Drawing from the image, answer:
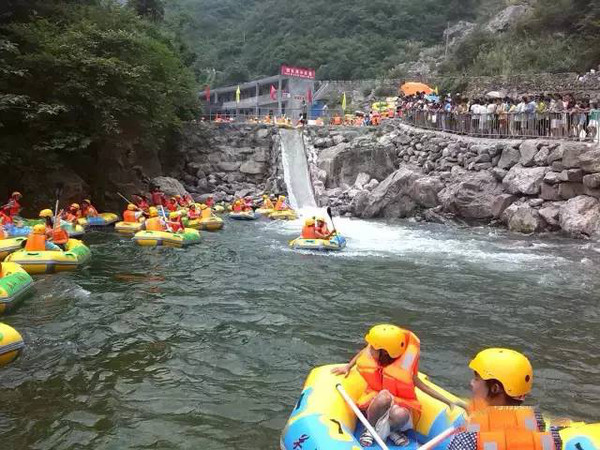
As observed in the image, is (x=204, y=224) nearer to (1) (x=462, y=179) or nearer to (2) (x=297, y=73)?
(1) (x=462, y=179)

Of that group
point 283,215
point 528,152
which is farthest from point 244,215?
point 528,152

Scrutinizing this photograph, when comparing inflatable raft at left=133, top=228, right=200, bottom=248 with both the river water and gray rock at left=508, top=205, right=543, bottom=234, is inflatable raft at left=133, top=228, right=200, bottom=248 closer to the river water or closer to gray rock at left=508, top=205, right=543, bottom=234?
the river water

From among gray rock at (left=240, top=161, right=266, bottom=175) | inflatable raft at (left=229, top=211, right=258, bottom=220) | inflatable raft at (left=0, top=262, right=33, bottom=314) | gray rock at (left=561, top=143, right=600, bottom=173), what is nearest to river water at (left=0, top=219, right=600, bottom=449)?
inflatable raft at (left=0, top=262, right=33, bottom=314)

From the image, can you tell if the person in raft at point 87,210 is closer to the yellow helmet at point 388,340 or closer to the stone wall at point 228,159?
the stone wall at point 228,159

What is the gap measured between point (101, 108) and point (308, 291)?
11.1 metres

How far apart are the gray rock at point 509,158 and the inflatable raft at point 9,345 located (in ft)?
47.8

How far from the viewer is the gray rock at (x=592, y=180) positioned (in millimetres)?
14180

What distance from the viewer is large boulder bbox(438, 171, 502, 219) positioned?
55.7ft

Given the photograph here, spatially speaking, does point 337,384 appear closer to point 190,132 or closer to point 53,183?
point 53,183

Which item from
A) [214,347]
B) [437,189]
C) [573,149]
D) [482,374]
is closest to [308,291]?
[214,347]

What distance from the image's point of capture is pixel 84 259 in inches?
460

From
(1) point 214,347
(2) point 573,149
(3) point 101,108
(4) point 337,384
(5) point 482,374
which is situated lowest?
(1) point 214,347

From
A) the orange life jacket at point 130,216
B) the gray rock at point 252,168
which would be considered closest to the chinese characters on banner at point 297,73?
the gray rock at point 252,168

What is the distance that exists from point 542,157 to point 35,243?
519 inches
